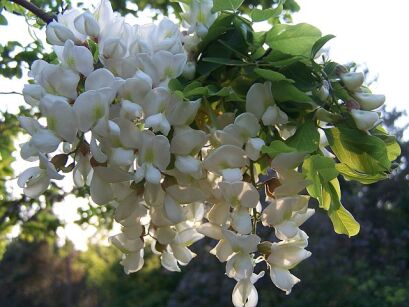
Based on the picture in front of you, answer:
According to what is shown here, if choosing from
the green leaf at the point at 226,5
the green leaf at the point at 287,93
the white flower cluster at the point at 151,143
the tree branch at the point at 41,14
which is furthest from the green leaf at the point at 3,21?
the green leaf at the point at 287,93

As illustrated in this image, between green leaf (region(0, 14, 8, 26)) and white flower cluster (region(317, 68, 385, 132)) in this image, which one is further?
green leaf (region(0, 14, 8, 26))

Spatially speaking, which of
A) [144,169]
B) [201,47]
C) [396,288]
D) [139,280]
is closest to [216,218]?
[144,169]

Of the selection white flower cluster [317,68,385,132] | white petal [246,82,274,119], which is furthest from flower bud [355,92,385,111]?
white petal [246,82,274,119]

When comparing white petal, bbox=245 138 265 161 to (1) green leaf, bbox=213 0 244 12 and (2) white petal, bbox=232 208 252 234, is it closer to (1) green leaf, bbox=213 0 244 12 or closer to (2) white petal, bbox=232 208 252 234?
(2) white petal, bbox=232 208 252 234

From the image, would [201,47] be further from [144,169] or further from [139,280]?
[139,280]

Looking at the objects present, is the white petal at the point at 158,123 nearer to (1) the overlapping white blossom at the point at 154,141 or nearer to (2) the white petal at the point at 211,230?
(1) the overlapping white blossom at the point at 154,141

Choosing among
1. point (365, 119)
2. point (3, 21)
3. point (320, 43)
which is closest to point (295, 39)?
point (320, 43)
